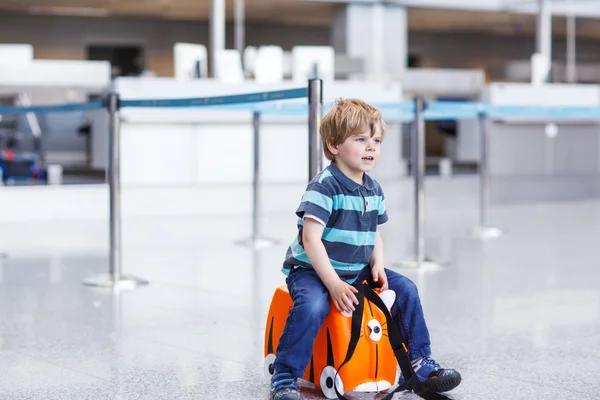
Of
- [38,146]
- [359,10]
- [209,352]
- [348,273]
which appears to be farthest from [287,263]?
[359,10]

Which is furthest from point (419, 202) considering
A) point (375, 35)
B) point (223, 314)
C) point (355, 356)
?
point (375, 35)

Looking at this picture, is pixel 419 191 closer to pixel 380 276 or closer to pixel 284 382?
pixel 380 276

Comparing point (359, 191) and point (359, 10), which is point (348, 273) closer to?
point (359, 191)

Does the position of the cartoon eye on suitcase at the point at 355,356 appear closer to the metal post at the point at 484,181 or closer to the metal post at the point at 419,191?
the metal post at the point at 419,191

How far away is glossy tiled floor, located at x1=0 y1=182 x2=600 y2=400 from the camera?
274 centimetres

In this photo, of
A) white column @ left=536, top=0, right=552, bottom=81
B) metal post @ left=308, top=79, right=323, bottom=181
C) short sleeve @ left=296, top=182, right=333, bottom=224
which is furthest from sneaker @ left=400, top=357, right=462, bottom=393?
white column @ left=536, top=0, right=552, bottom=81

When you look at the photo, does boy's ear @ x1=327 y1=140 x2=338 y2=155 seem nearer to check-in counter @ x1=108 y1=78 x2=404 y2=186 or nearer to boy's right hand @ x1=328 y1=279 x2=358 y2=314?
boy's right hand @ x1=328 y1=279 x2=358 y2=314

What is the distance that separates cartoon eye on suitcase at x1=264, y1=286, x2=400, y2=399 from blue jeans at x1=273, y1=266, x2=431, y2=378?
5 centimetres

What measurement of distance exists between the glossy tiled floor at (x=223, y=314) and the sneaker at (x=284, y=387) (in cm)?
13

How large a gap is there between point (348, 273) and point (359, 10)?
46.3 ft

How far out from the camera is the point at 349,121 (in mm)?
2576

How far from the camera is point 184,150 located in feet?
28.9

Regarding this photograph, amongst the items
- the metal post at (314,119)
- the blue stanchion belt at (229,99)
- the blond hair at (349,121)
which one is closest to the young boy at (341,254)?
the blond hair at (349,121)

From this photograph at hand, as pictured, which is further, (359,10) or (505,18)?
(505,18)
